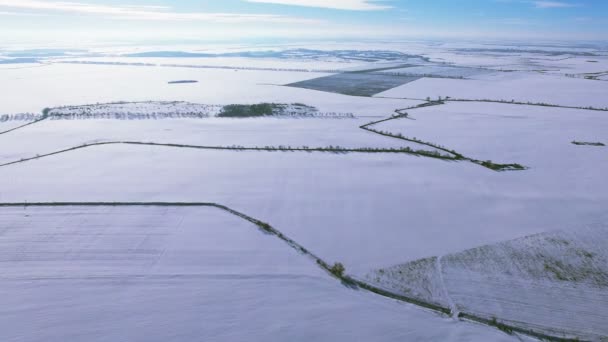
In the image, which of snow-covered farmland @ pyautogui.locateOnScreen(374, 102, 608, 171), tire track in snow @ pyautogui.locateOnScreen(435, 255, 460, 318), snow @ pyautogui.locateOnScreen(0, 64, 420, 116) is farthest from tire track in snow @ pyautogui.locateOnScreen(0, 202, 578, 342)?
snow @ pyautogui.locateOnScreen(0, 64, 420, 116)

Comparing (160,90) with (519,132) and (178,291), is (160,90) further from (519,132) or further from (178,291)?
(178,291)

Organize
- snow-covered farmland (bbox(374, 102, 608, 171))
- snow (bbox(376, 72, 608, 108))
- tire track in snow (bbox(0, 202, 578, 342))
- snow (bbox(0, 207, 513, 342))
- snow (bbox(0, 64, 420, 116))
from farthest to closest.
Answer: snow (bbox(376, 72, 608, 108))
snow (bbox(0, 64, 420, 116))
snow-covered farmland (bbox(374, 102, 608, 171))
tire track in snow (bbox(0, 202, 578, 342))
snow (bbox(0, 207, 513, 342))

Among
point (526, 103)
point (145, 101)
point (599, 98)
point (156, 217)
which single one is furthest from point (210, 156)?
point (599, 98)

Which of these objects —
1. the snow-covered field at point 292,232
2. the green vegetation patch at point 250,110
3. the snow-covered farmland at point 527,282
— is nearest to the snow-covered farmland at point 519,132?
the snow-covered field at point 292,232

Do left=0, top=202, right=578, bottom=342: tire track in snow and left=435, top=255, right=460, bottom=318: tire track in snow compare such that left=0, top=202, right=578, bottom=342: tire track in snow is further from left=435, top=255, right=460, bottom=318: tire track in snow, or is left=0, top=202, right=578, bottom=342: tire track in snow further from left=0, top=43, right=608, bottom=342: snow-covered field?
left=0, top=43, right=608, bottom=342: snow-covered field

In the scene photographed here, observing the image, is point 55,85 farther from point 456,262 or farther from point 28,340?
point 456,262

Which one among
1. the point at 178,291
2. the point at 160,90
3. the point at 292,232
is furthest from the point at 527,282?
the point at 160,90

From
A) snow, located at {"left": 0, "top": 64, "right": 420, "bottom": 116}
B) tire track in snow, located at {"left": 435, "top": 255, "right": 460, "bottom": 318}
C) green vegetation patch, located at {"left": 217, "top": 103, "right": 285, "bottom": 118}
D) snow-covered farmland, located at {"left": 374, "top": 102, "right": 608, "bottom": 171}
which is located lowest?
tire track in snow, located at {"left": 435, "top": 255, "right": 460, "bottom": 318}
